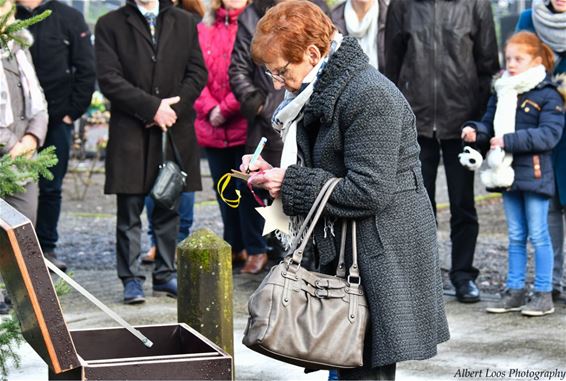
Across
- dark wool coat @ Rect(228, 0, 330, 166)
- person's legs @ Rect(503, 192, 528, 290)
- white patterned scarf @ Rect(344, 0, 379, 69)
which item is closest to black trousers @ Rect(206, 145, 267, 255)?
dark wool coat @ Rect(228, 0, 330, 166)

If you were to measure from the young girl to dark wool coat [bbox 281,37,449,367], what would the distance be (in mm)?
3253

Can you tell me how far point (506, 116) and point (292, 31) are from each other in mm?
3686

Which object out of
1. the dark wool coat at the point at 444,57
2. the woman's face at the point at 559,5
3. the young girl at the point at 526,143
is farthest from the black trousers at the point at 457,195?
the woman's face at the point at 559,5

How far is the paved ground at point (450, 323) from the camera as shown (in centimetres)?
632

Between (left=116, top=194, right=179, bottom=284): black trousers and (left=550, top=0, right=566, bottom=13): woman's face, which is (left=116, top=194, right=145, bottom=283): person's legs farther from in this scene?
(left=550, top=0, right=566, bottom=13): woman's face

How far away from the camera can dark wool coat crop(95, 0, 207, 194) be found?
802cm

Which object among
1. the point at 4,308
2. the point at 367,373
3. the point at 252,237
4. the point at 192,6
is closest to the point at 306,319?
the point at 367,373

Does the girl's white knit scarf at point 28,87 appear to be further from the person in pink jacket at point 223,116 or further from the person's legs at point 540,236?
the person's legs at point 540,236

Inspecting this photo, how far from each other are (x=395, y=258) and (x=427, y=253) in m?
0.15

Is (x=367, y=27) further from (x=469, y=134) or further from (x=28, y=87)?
(x=28, y=87)

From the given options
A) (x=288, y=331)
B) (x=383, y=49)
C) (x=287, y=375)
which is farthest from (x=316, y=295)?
(x=383, y=49)

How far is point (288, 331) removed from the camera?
3963mm

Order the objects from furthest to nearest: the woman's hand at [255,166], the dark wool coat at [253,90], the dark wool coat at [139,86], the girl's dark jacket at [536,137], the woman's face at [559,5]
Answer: the dark wool coat at [253,90], the dark wool coat at [139,86], the woman's face at [559,5], the girl's dark jacket at [536,137], the woman's hand at [255,166]

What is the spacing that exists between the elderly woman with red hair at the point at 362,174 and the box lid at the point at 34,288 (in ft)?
3.57
